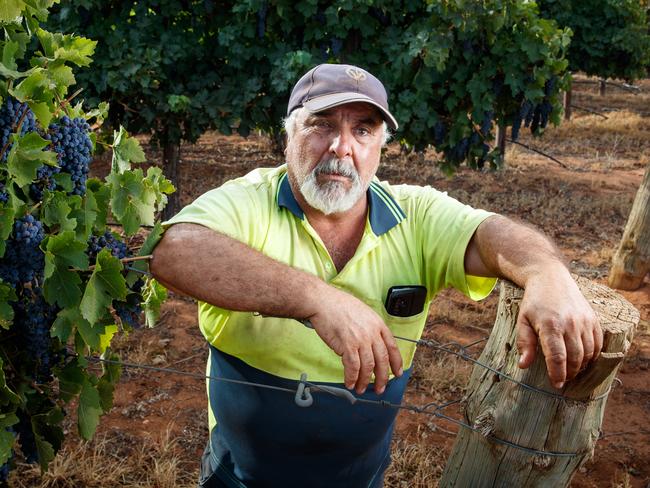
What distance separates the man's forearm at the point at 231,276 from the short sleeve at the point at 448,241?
0.64 metres

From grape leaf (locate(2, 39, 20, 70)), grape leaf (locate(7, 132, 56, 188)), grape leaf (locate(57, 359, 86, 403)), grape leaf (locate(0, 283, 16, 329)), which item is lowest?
grape leaf (locate(57, 359, 86, 403))

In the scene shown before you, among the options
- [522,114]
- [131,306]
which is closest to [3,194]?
[131,306]

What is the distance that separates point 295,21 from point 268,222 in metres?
4.31

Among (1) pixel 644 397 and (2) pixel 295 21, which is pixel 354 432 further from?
(2) pixel 295 21

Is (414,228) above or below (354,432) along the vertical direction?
above

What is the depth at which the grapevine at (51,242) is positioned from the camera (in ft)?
5.24

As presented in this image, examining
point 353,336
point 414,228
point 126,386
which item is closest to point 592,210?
point 126,386

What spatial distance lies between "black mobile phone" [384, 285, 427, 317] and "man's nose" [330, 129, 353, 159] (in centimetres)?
45

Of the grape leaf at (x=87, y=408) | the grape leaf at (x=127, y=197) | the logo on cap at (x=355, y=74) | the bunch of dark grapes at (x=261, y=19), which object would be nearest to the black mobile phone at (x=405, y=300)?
the logo on cap at (x=355, y=74)

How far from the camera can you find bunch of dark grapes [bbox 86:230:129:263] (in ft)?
5.80

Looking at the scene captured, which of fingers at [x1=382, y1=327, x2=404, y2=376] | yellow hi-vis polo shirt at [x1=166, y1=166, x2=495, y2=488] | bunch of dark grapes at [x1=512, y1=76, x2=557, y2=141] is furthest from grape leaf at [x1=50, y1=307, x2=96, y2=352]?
bunch of dark grapes at [x1=512, y1=76, x2=557, y2=141]

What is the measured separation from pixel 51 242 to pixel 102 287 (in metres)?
0.18

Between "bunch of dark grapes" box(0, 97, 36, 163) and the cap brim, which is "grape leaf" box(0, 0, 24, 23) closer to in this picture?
"bunch of dark grapes" box(0, 97, 36, 163)

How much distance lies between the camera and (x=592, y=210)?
30.1 ft
